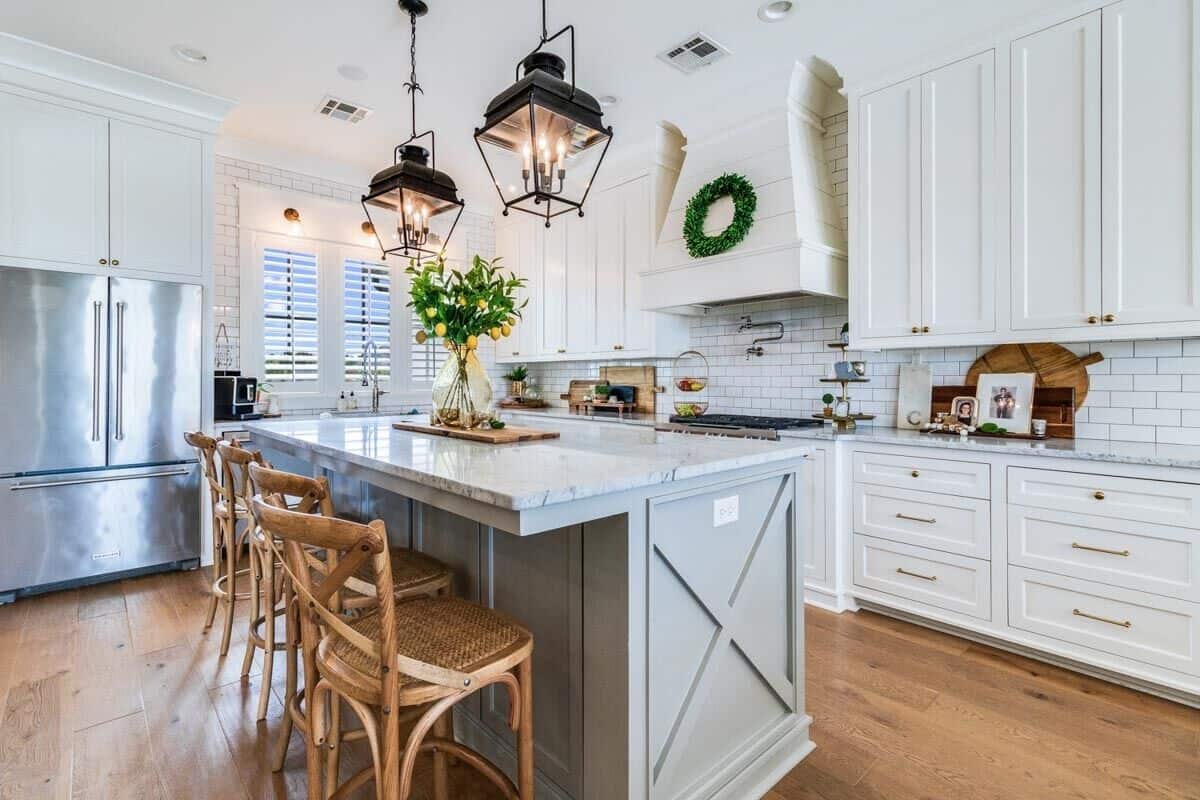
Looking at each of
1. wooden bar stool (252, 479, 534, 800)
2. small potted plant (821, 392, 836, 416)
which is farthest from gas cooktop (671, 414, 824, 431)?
wooden bar stool (252, 479, 534, 800)

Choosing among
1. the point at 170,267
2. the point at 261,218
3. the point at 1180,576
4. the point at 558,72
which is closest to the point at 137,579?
the point at 170,267

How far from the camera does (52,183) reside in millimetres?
3324

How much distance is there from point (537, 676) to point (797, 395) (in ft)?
9.28

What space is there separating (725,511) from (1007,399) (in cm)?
218

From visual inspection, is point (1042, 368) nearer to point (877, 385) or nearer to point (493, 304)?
point (877, 385)

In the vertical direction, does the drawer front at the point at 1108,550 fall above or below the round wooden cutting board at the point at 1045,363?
below

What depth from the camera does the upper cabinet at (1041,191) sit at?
90.6 inches

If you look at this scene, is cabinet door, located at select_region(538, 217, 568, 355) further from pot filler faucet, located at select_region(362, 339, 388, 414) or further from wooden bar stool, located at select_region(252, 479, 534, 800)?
wooden bar stool, located at select_region(252, 479, 534, 800)

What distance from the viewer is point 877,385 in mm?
3531

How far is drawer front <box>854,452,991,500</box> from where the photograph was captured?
8.61 ft

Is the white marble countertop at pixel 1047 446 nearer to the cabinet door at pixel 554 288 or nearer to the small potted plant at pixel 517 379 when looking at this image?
the cabinet door at pixel 554 288

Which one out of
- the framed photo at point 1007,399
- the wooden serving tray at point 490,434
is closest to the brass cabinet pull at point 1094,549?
the framed photo at point 1007,399

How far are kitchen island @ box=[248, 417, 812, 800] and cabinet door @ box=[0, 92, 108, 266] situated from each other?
2.69 m

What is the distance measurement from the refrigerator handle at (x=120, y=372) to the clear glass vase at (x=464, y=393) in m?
2.45
